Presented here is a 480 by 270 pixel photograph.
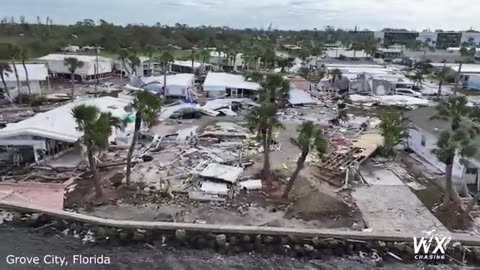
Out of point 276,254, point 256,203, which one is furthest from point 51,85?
point 276,254

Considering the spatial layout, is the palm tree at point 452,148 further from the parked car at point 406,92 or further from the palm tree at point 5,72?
the palm tree at point 5,72

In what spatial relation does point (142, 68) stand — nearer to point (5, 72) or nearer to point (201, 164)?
point (5, 72)

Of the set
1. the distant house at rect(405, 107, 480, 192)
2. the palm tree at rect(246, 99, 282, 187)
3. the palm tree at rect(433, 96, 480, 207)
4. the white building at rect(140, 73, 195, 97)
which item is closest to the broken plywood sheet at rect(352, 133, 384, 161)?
the distant house at rect(405, 107, 480, 192)

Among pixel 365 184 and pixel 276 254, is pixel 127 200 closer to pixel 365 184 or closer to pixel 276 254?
pixel 276 254

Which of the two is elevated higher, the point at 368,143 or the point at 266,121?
the point at 266,121

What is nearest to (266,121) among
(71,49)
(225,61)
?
(225,61)

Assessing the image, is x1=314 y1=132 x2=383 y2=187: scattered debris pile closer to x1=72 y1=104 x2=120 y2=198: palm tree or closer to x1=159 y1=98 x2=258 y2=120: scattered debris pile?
x1=72 y1=104 x2=120 y2=198: palm tree
